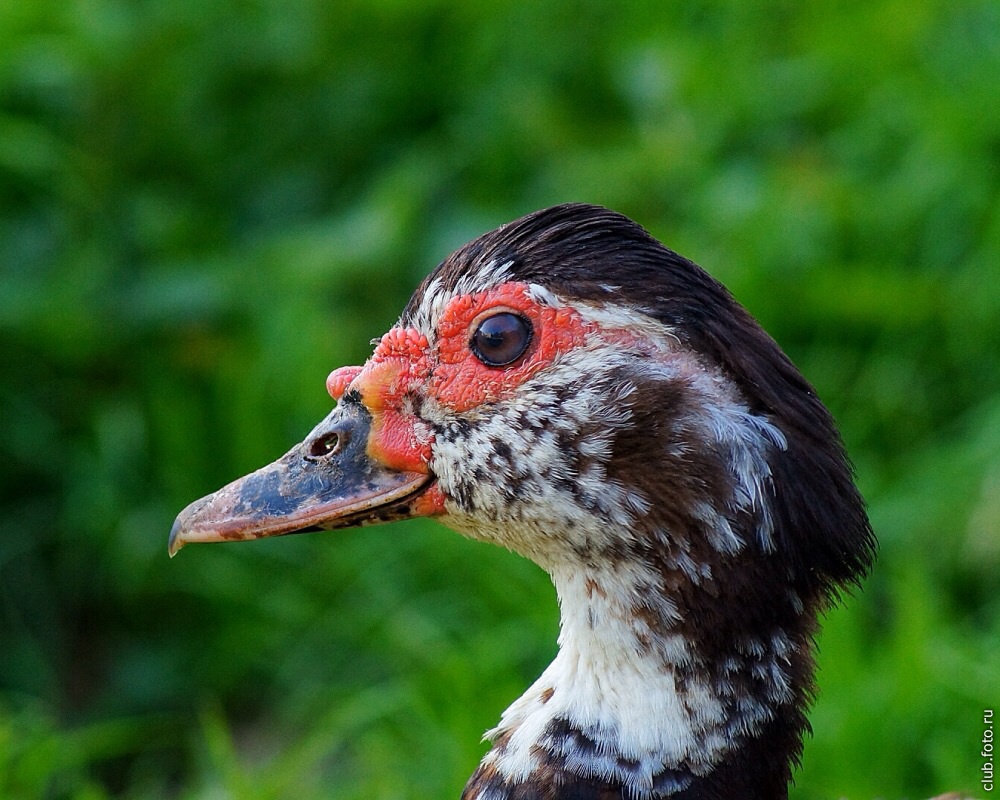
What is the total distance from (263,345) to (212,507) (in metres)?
1.80

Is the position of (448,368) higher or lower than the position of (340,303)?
lower

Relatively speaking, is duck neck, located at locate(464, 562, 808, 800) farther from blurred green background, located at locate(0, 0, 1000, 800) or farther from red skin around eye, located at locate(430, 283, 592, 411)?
blurred green background, located at locate(0, 0, 1000, 800)

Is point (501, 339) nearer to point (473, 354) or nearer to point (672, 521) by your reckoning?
point (473, 354)

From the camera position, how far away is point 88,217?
4020 mm

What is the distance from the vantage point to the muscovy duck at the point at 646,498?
1.87m

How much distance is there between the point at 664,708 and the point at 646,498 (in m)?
0.27

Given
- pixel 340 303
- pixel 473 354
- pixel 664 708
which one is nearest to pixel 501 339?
pixel 473 354

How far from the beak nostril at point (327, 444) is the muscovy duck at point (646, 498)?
18cm

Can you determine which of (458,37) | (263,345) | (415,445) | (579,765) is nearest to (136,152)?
(263,345)

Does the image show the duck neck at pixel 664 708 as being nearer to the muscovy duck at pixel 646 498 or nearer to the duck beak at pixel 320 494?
the muscovy duck at pixel 646 498

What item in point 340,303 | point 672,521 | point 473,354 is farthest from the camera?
point 340,303

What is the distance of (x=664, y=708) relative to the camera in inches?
74.3

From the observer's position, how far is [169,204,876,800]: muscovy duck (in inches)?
73.7

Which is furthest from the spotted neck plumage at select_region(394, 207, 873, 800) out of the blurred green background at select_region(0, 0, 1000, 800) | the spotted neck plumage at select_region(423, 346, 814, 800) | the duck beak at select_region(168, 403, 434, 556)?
the blurred green background at select_region(0, 0, 1000, 800)
